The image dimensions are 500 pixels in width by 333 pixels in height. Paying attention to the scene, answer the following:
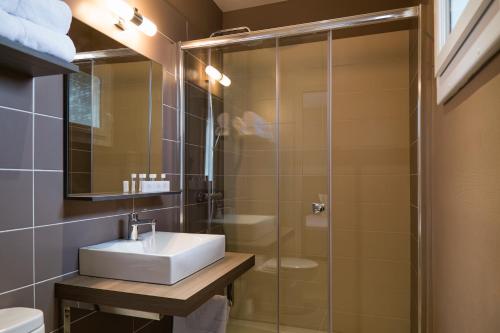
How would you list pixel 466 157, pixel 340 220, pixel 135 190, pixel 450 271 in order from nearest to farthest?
pixel 466 157, pixel 450 271, pixel 135 190, pixel 340 220

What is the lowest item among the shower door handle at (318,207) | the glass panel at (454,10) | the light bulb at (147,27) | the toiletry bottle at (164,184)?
the shower door handle at (318,207)

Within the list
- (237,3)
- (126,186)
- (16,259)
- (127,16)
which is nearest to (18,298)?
(16,259)

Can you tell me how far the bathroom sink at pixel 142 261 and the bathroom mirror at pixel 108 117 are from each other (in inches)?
9.6

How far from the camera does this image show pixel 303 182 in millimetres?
2230

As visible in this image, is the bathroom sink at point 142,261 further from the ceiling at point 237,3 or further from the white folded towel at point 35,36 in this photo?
the ceiling at point 237,3

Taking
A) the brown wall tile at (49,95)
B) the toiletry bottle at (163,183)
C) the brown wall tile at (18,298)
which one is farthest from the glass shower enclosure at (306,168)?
the brown wall tile at (18,298)

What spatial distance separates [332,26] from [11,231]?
198cm

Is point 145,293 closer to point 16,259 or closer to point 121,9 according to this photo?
point 16,259

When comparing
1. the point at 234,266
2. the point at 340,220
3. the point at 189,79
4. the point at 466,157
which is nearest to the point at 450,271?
the point at 466,157

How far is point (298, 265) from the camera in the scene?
2.29 meters

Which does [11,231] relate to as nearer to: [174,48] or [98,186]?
[98,186]

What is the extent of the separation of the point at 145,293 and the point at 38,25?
39.2 inches

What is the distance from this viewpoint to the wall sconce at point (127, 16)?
5.53ft

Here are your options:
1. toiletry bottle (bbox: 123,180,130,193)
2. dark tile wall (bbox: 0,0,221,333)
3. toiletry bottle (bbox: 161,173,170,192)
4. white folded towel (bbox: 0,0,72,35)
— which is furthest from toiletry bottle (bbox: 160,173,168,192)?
white folded towel (bbox: 0,0,72,35)
